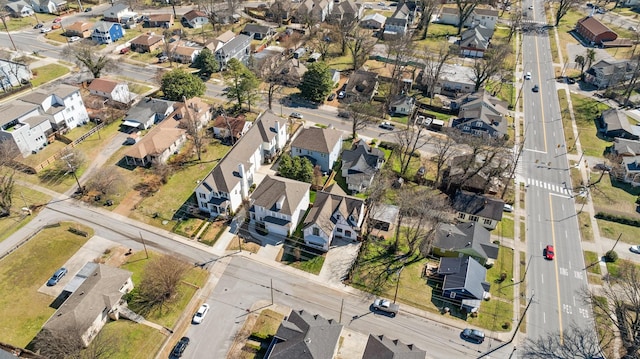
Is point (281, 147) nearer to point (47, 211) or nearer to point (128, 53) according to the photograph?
point (47, 211)

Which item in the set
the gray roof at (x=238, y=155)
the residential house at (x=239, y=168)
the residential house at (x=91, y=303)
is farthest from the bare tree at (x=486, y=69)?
the residential house at (x=91, y=303)

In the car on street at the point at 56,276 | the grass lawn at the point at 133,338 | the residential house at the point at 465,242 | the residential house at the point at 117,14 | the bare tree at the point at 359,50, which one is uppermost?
the residential house at the point at 117,14

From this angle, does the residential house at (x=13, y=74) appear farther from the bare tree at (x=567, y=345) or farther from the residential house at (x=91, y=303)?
the bare tree at (x=567, y=345)

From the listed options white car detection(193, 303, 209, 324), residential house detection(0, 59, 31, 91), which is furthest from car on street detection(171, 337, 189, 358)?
residential house detection(0, 59, 31, 91)

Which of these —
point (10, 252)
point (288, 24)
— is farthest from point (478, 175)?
point (288, 24)

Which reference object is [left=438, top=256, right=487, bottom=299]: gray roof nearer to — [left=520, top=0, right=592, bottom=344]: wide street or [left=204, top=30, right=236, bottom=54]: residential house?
[left=520, top=0, right=592, bottom=344]: wide street

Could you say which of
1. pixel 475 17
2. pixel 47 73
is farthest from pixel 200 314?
pixel 475 17

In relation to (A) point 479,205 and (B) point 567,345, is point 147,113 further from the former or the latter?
(B) point 567,345
